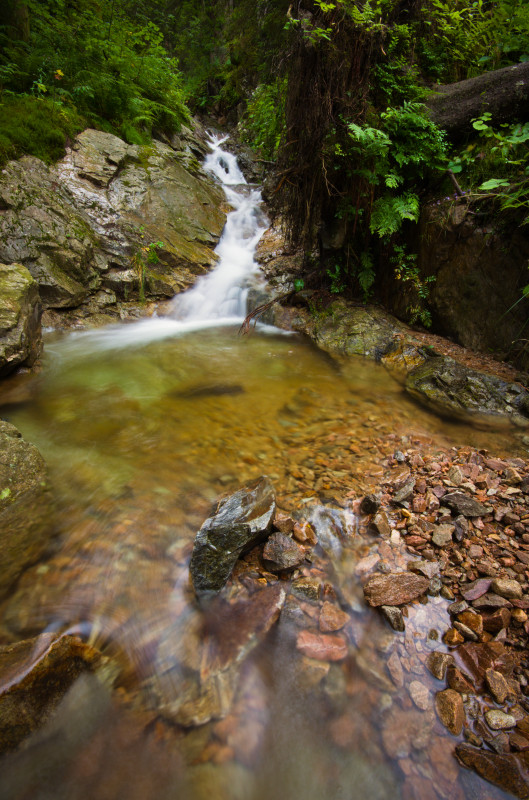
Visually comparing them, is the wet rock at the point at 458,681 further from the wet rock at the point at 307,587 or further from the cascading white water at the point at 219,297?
the cascading white water at the point at 219,297

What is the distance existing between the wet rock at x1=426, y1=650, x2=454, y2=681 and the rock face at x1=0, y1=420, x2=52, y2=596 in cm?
230

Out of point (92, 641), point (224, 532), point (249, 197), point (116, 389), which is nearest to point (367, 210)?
point (116, 389)

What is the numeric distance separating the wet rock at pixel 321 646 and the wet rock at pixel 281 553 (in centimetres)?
36

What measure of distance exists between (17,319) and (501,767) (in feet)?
17.7

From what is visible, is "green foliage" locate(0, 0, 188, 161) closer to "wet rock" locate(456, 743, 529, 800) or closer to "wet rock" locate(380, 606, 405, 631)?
"wet rock" locate(380, 606, 405, 631)

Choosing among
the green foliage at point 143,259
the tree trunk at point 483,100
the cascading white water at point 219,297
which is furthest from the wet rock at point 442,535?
the green foliage at point 143,259

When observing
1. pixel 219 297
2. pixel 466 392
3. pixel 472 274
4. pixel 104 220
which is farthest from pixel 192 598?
Result: pixel 104 220

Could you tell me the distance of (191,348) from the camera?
6.10m

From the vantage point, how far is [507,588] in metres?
1.84

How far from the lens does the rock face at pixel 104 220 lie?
19.9ft

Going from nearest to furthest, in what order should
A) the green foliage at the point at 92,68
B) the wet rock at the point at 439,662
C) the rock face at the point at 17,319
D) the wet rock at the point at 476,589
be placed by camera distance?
the wet rock at the point at 439,662
the wet rock at the point at 476,589
the rock face at the point at 17,319
the green foliage at the point at 92,68

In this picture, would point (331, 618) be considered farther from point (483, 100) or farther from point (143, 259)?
point (143, 259)

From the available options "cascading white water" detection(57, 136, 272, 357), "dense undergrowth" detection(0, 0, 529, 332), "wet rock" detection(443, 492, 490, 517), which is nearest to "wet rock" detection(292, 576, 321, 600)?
"wet rock" detection(443, 492, 490, 517)

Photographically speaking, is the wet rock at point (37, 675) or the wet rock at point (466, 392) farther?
the wet rock at point (466, 392)
